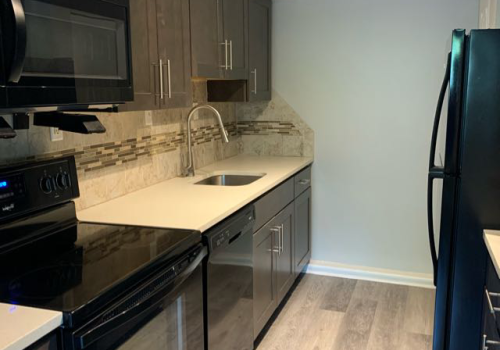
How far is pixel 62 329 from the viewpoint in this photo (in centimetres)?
117

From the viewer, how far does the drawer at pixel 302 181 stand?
11.2ft

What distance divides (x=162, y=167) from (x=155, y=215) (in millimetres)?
818

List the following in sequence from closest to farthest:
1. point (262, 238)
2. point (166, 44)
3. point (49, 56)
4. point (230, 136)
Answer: point (49, 56) → point (166, 44) → point (262, 238) → point (230, 136)

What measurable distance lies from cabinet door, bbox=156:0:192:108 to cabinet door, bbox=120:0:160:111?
0.16 ft

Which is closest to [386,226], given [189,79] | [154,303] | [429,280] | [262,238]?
[429,280]

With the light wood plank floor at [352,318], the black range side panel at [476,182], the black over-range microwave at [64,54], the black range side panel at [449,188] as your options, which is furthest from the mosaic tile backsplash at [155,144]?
the black range side panel at [476,182]

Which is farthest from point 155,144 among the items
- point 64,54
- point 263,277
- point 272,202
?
point 64,54

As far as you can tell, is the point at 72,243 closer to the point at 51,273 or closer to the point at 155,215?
the point at 51,273

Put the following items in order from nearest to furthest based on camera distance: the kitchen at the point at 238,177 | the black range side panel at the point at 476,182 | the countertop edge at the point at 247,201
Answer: the kitchen at the point at 238,177 → the black range side panel at the point at 476,182 → the countertop edge at the point at 247,201

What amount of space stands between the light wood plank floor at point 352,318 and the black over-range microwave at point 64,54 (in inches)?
72.5

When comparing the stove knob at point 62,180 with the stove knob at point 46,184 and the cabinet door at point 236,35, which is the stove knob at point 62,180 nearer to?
the stove knob at point 46,184

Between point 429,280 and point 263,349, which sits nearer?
point 263,349

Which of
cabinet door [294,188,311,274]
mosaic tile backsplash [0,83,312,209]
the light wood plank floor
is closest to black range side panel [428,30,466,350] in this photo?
the light wood plank floor

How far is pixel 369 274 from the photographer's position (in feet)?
12.3
